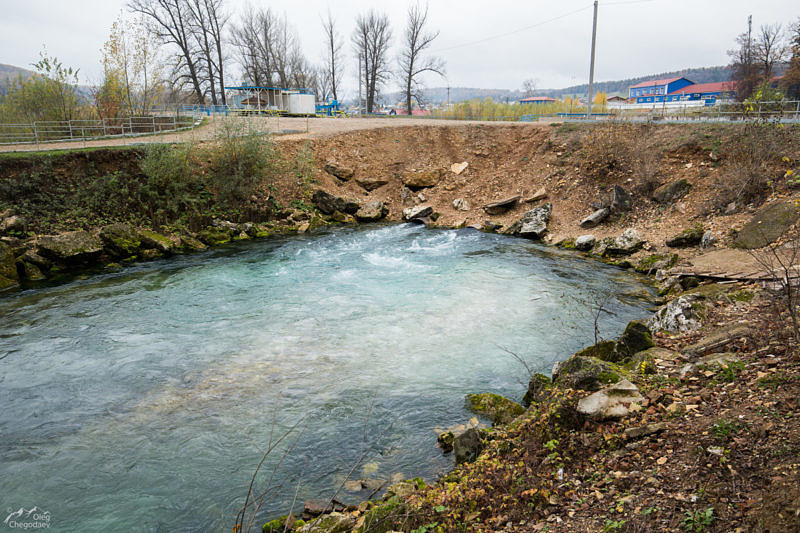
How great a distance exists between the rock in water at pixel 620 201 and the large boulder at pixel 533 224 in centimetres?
251

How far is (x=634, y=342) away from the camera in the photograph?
794 centimetres

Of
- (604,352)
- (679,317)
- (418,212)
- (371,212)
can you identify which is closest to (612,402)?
(604,352)

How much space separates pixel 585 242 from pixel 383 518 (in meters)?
14.2

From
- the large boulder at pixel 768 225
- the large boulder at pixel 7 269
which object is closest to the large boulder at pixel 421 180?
the large boulder at pixel 768 225

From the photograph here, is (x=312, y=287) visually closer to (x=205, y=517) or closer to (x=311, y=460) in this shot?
(x=311, y=460)

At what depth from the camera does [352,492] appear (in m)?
5.82

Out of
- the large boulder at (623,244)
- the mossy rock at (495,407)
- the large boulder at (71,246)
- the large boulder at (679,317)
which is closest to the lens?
the mossy rock at (495,407)

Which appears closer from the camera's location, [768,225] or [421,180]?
[768,225]

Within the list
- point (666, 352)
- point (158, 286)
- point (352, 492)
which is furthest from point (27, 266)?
point (666, 352)

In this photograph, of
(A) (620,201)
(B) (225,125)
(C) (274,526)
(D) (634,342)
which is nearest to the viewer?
(C) (274,526)

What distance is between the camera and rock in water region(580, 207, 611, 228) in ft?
58.3

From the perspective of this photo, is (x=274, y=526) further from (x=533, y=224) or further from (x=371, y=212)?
(x=371, y=212)

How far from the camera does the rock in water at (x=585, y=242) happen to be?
16.6m

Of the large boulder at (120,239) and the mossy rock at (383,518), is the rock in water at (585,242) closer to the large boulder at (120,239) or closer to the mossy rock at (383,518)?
the mossy rock at (383,518)
